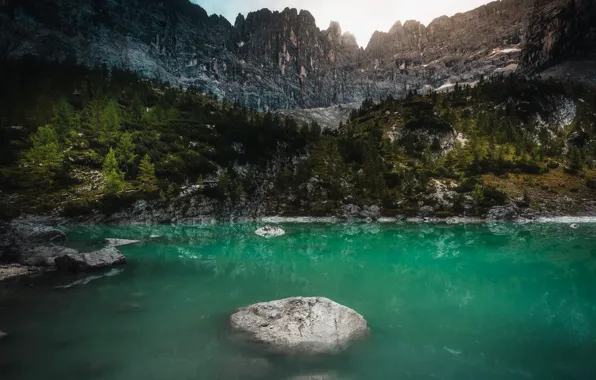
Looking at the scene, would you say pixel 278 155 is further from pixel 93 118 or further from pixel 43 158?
pixel 43 158

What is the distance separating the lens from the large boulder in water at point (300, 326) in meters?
14.9

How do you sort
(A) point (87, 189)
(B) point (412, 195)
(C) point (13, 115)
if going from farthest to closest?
(C) point (13, 115) < (B) point (412, 195) < (A) point (87, 189)

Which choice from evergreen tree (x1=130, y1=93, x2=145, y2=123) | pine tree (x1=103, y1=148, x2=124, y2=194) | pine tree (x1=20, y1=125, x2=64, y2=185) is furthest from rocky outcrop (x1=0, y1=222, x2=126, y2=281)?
evergreen tree (x1=130, y1=93, x2=145, y2=123)

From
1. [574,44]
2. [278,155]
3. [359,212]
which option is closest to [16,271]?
[359,212]

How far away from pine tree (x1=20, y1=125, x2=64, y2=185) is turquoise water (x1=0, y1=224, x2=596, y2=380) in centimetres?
5421

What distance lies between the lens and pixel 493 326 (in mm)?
17906

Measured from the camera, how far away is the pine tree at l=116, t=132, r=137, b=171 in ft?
296

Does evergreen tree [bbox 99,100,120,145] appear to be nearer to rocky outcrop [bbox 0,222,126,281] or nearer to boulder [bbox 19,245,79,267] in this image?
rocky outcrop [bbox 0,222,126,281]

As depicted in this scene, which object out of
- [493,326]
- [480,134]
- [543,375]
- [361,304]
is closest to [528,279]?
[493,326]

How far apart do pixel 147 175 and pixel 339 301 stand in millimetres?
77495

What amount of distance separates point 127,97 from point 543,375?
154810 mm

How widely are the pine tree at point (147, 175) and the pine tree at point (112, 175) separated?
444cm

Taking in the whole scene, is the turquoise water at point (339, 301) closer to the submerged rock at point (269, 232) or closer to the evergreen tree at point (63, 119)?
the submerged rock at point (269, 232)

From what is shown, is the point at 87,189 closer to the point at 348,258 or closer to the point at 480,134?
the point at 348,258
